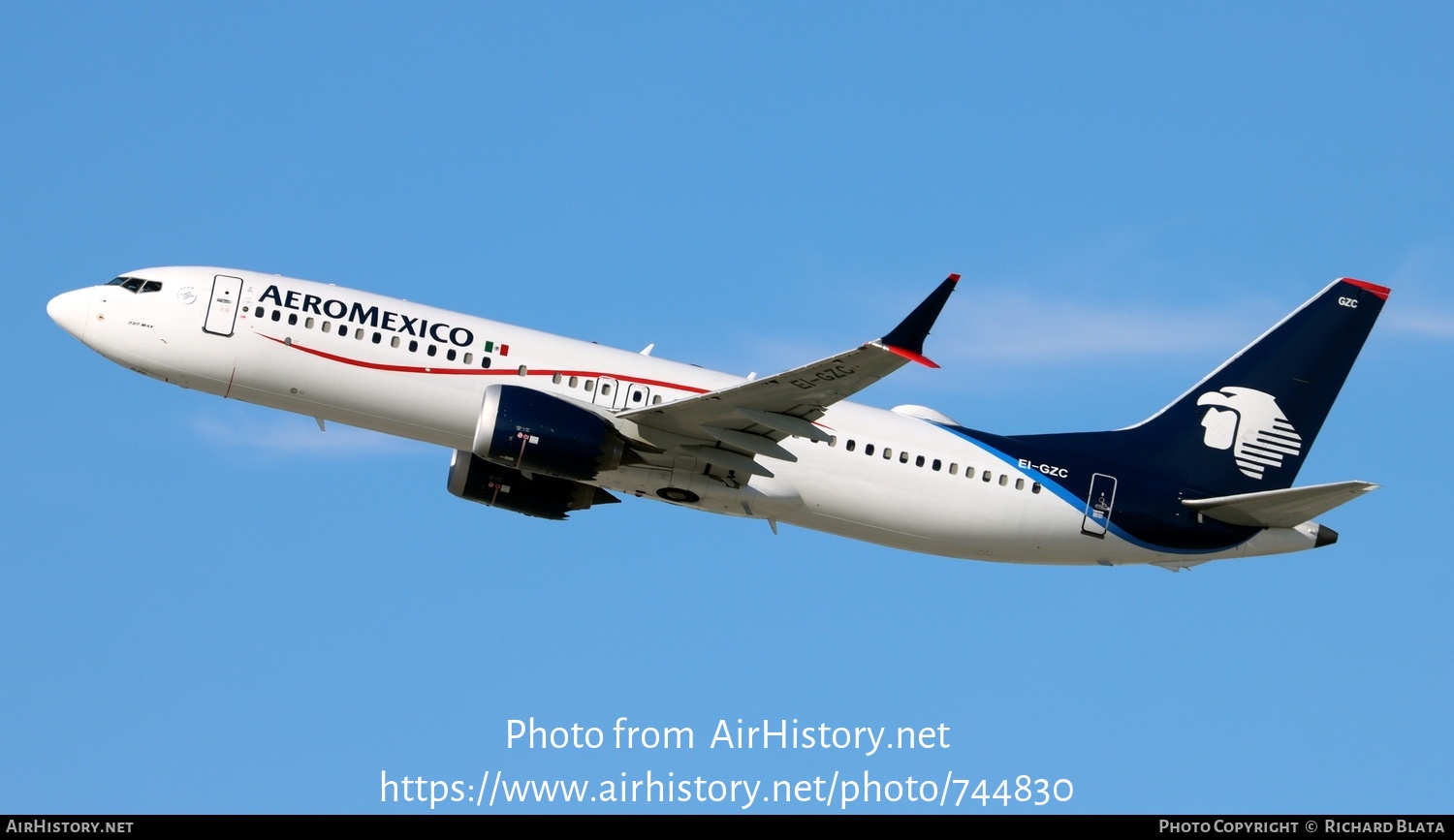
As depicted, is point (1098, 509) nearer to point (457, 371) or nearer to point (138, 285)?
point (457, 371)

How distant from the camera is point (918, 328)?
109 feet

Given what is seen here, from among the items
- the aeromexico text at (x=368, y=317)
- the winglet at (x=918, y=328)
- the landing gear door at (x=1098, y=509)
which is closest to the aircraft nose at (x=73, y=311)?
the aeromexico text at (x=368, y=317)

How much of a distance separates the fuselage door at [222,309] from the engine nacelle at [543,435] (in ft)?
22.1

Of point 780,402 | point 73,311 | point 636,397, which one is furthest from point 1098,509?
point 73,311

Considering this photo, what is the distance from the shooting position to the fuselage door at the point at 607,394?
132 ft

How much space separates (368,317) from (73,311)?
24.8 feet

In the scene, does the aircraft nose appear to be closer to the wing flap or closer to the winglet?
the wing flap

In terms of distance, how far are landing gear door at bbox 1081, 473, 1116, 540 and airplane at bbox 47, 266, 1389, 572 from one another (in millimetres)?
44

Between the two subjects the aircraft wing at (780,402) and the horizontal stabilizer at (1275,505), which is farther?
the horizontal stabilizer at (1275,505)

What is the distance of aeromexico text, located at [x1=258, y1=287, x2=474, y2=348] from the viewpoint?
39750 mm

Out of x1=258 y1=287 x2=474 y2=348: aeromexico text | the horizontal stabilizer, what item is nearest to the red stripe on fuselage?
x1=258 y1=287 x2=474 y2=348: aeromexico text

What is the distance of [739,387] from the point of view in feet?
121

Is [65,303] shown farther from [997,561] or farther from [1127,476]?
[1127,476]

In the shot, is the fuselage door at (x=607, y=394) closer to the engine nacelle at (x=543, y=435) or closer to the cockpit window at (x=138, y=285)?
the engine nacelle at (x=543, y=435)
